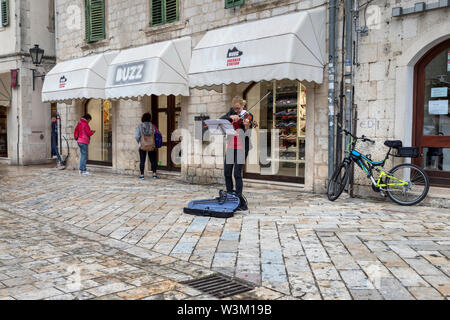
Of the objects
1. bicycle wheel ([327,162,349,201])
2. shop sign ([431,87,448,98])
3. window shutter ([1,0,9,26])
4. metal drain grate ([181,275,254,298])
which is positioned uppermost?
window shutter ([1,0,9,26])

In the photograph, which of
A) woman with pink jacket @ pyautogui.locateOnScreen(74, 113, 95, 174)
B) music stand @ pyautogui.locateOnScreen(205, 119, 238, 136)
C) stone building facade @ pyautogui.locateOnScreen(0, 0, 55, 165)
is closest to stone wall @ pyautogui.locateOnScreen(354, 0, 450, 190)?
music stand @ pyautogui.locateOnScreen(205, 119, 238, 136)

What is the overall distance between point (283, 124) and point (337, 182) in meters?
2.33

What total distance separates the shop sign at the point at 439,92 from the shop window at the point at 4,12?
15.9 meters

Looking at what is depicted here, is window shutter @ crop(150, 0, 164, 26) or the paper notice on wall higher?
window shutter @ crop(150, 0, 164, 26)

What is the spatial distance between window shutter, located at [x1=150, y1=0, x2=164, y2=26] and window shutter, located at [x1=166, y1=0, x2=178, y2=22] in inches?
7.9

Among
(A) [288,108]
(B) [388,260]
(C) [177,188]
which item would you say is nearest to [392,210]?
(B) [388,260]

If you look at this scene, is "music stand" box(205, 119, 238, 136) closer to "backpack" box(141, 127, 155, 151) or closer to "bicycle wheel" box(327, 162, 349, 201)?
"bicycle wheel" box(327, 162, 349, 201)

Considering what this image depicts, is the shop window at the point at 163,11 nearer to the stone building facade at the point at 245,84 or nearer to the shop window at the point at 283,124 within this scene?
the stone building facade at the point at 245,84

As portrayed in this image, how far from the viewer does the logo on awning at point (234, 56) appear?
9.24m

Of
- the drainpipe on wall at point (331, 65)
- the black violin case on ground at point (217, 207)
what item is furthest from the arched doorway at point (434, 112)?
the black violin case on ground at point (217, 207)

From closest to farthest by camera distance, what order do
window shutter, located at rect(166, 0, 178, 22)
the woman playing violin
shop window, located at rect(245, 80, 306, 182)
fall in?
the woman playing violin
shop window, located at rect(245, 80, 306, 182)
window shutter, located at rect(166, 0, 178, 22)

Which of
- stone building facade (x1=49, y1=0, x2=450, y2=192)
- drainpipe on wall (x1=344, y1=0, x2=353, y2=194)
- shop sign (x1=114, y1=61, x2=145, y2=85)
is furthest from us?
shop sign (x1=114, y1=61, x2=145, y2=85)

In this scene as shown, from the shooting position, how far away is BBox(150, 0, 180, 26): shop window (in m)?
11.9
